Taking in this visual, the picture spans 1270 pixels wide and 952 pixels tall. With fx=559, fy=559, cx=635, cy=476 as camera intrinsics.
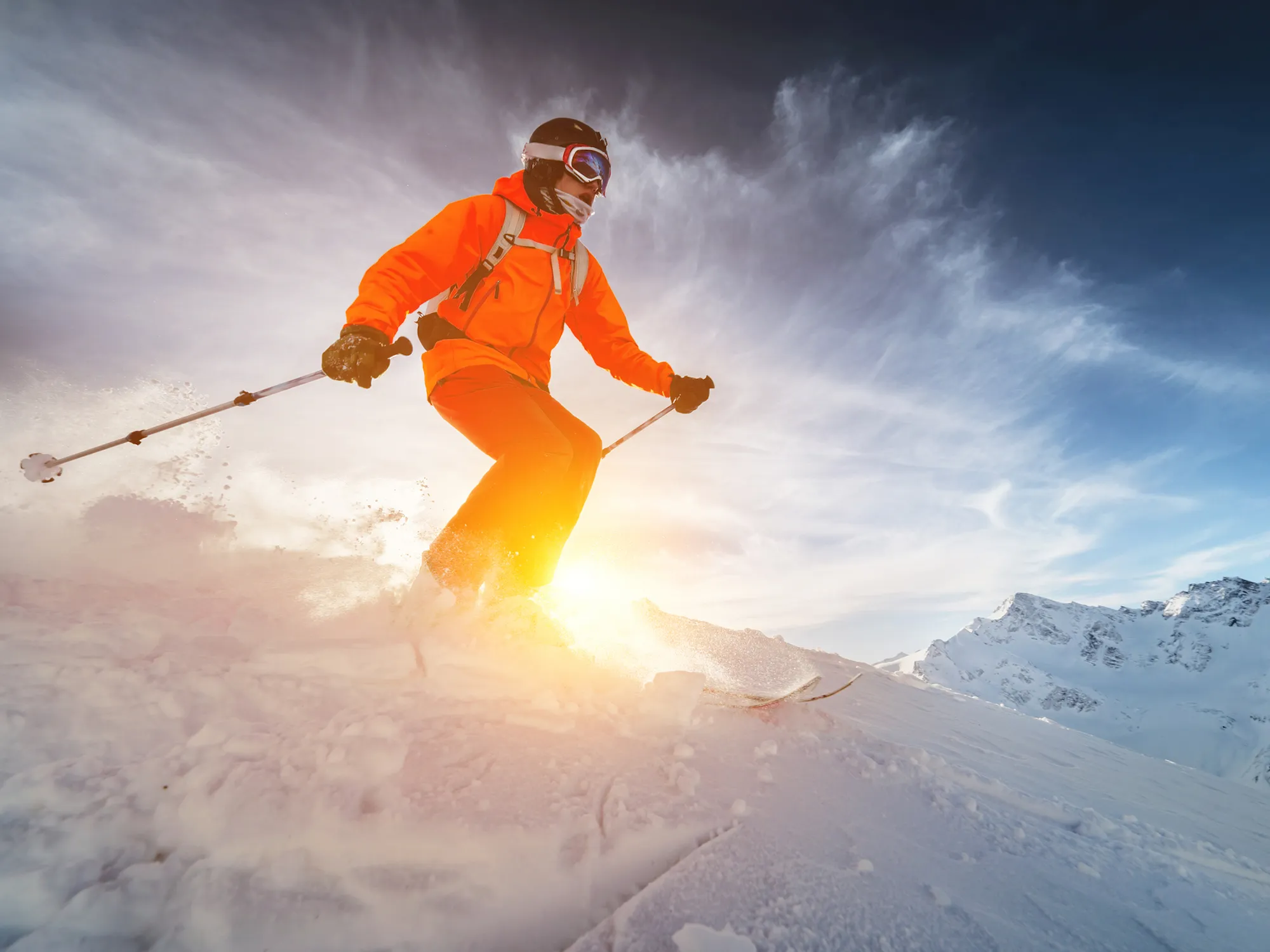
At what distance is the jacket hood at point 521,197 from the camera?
4.25 meters

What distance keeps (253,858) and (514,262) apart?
3729 mm

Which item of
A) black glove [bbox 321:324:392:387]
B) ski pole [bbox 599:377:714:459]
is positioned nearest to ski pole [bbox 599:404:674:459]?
ski pole [bbox 599:377:714:459]

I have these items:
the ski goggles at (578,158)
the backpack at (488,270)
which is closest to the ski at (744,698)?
the backpack at (488,270)

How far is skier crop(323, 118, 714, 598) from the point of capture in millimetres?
Result: 3230

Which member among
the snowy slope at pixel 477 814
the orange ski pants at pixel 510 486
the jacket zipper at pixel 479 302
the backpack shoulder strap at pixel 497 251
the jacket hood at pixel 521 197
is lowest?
the snowy slope at pixel 477 814

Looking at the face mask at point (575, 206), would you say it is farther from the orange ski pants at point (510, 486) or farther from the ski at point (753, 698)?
the ski at point (753, 698)

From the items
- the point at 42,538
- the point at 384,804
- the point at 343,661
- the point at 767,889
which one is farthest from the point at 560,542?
the point at 42,538

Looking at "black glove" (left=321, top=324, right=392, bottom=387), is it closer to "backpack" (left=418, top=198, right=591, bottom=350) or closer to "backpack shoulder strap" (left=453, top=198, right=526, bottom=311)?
"backpack" (left=418, top=198, right=591, bottom=350)

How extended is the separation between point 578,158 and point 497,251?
1037 millimetres

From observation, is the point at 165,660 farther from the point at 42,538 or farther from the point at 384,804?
the point at 42,538

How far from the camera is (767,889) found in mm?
1495

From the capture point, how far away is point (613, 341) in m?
5.33

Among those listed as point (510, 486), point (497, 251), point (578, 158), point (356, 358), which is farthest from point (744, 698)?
point (578, 158)

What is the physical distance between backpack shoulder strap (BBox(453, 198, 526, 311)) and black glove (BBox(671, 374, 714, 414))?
1909mm
